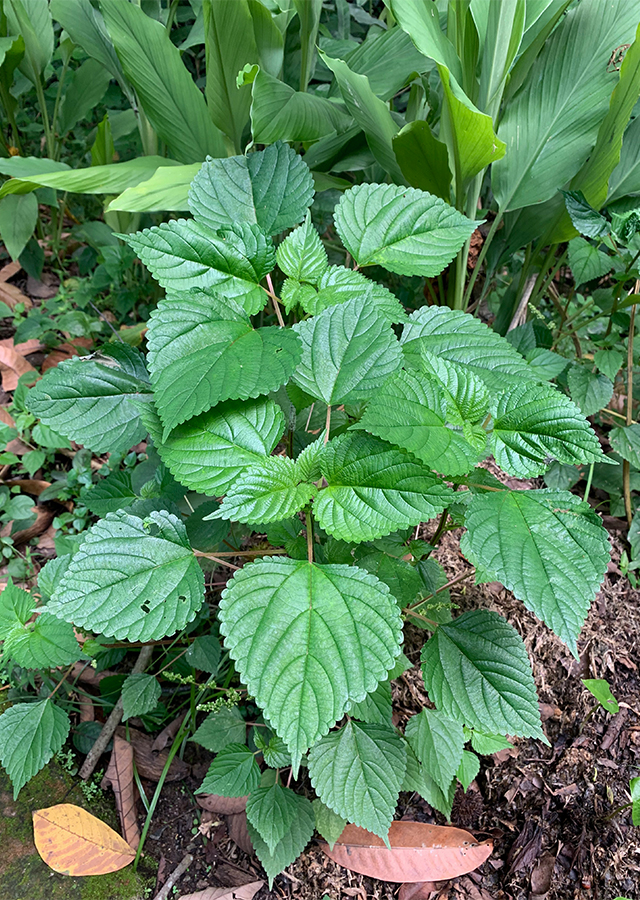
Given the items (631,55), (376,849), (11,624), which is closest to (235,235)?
(11,624)

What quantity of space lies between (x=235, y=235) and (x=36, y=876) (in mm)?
1147

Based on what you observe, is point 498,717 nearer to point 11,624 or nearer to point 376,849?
point 376,849

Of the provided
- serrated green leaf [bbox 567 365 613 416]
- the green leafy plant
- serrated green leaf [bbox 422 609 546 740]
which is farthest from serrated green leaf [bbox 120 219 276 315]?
serrated green leaf [bbox 567 365 613 416]

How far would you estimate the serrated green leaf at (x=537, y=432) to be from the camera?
0.75 meters

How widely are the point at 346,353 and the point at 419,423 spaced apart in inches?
6.0

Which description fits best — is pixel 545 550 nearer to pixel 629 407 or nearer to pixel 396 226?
pixel 396 226

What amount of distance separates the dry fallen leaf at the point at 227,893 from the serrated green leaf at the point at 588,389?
4.01 feet

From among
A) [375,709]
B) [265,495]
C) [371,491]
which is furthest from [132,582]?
[375,709]

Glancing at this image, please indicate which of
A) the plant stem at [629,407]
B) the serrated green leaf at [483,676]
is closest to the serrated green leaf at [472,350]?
the serrated green leaf at [483,676]

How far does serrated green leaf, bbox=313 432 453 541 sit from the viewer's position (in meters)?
0.72

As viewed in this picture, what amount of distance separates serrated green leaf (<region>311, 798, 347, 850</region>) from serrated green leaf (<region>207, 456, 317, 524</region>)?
0.65m

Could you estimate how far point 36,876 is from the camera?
106cm

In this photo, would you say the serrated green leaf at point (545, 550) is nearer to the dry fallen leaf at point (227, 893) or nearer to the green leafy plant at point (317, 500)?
the green leafy plant at point (317, 500)

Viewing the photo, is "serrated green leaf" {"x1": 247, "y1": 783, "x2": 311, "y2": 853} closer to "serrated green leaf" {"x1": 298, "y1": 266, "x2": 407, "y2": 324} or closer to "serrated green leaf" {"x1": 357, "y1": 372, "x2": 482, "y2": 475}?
"serrated green leaf" {"x1": 357, "y1": 372, "x2": 482, "y2": 475}
